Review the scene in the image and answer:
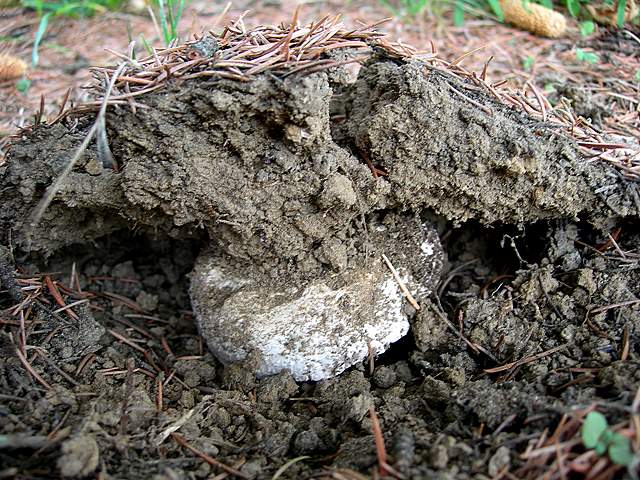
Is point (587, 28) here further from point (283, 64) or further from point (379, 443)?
point (379, 443)

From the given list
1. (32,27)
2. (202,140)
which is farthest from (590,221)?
(32,27)

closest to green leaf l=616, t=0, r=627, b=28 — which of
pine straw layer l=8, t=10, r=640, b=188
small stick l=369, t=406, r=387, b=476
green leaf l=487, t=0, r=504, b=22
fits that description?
green leaf l=487, t=0, r=504, b=22

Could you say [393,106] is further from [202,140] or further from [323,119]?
[202,140]

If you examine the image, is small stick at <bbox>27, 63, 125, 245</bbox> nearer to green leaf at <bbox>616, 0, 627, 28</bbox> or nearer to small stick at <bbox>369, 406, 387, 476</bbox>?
small stick at <bbox>369, 406, 387, 476</bbox>

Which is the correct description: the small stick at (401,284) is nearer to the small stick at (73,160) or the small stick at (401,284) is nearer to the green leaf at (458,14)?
the small stick at (73,160)

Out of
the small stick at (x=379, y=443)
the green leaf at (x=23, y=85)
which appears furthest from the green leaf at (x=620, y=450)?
the green leaf at (x=23, y=85)
